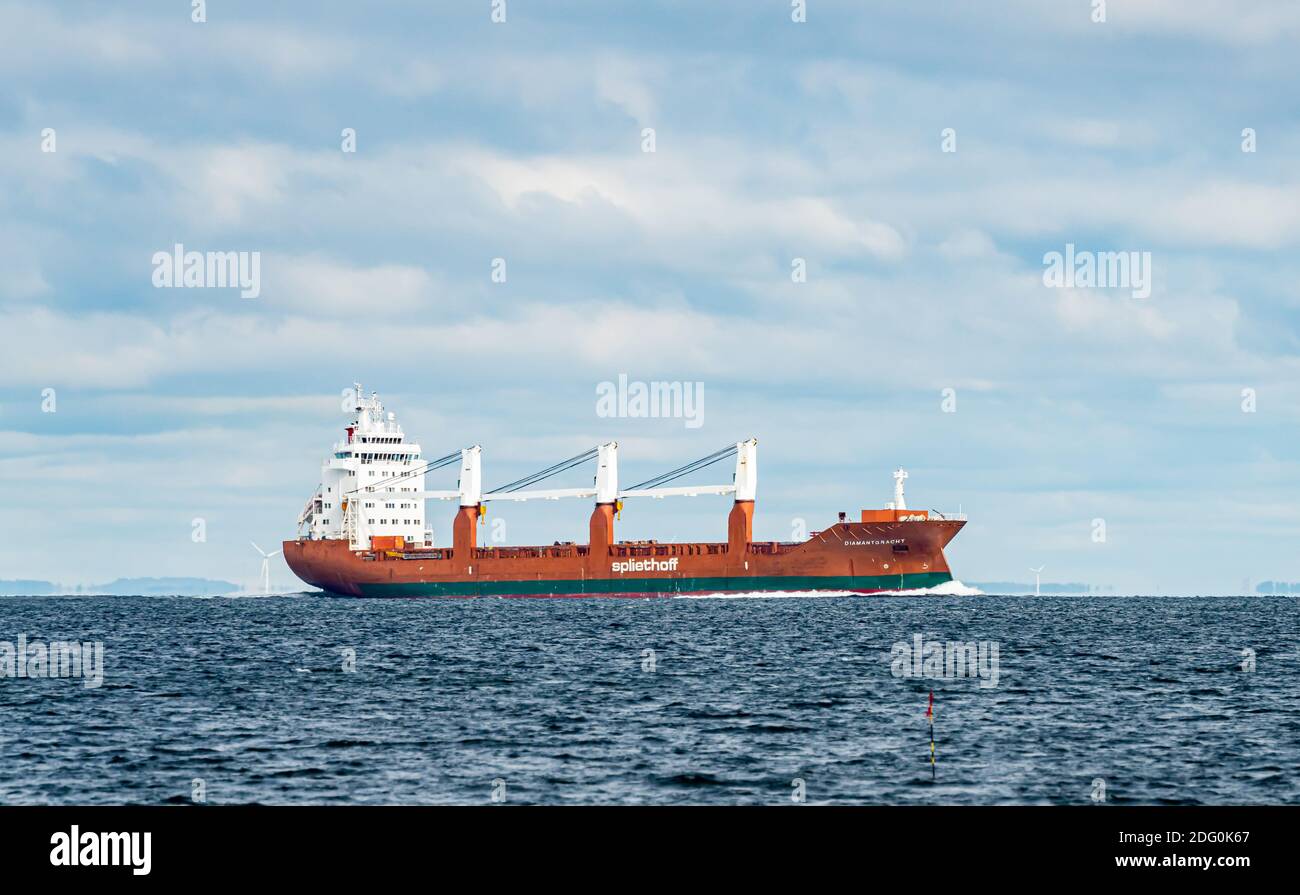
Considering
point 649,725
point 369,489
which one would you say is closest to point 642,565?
point 369,489

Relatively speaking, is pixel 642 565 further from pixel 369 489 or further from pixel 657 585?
pixel 369 489

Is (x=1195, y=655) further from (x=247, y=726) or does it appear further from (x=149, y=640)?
(x=149, y=640)

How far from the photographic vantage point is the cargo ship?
117 metres

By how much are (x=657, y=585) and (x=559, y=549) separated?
1126 cm

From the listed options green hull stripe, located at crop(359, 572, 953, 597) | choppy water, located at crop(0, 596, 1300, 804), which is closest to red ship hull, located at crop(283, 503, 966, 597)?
green hull stripe, located at crop(359, 572, 953, 597)

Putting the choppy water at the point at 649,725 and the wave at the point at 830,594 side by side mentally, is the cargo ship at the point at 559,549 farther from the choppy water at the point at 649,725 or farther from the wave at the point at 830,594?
the choppy water at the point at 649,725

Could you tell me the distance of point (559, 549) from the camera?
128375 millimetres

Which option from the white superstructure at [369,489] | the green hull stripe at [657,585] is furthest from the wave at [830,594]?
the white superstructure at [369,489]

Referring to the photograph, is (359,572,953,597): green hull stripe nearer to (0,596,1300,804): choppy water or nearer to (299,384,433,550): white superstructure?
(299,384,433,550): white superstructure

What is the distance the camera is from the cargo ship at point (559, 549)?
11706 cm

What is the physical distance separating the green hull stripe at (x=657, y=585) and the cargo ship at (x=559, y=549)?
3.7 inches

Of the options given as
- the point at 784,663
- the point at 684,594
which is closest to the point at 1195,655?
the point at 784,663

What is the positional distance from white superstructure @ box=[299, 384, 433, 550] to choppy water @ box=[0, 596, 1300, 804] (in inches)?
2819
